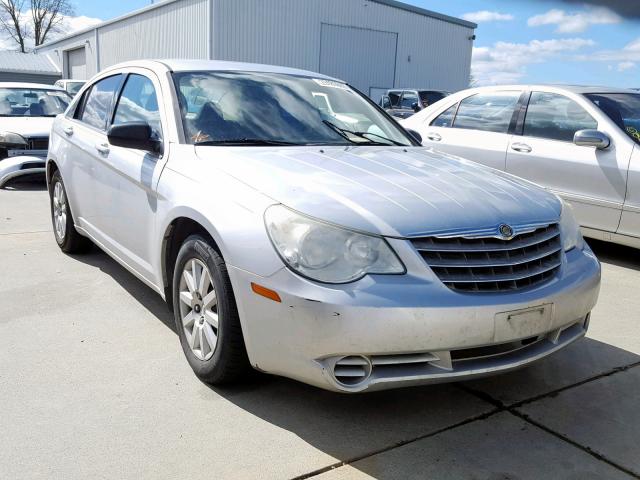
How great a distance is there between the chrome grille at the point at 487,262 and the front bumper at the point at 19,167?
774 centimetres

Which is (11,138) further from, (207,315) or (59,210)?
(207,315)

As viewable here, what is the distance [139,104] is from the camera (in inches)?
160

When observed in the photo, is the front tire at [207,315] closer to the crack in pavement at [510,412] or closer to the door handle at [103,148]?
the crack in pavement at [510,412]

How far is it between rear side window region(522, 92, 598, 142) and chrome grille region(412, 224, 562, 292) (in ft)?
11.2

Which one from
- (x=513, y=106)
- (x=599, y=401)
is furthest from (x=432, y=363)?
(x=513, y=106)

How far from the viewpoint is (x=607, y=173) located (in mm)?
5547

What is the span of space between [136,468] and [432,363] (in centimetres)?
123

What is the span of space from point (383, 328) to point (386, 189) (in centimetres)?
72

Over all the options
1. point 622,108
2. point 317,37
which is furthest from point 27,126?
point 317,37

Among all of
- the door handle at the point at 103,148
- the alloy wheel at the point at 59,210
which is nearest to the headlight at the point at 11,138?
the alloy wheel at the point at 59,210

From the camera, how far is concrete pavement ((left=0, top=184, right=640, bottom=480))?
2.50 meters

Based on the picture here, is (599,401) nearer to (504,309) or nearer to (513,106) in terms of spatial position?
(504,309)

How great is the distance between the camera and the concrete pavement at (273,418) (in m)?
2.50

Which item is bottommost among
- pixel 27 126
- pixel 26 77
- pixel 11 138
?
pixel 26 77
